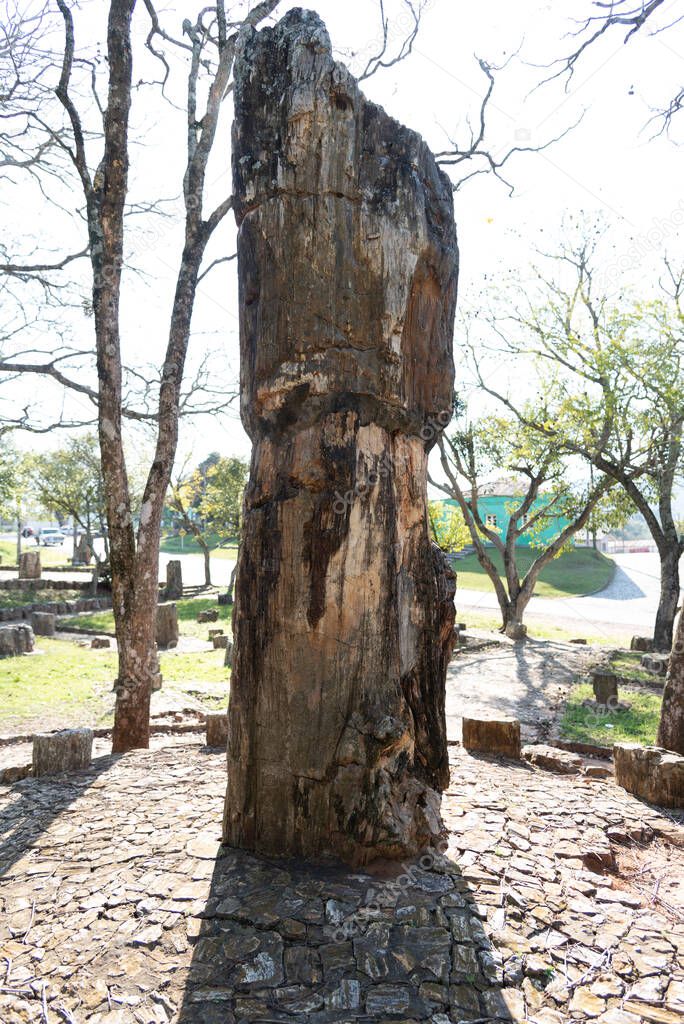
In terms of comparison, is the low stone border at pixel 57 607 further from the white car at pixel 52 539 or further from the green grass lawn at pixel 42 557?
the white car at pixel 52 539

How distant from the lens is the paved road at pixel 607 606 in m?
20.8

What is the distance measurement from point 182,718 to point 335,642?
17.7ft

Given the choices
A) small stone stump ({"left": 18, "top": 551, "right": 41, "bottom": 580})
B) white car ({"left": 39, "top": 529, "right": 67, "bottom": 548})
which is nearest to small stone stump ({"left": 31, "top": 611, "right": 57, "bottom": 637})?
small stone stump ({"left": 18, "top": 551, "right": 41, "bottom": 580})

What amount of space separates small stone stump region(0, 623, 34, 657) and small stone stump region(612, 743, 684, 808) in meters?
11.1

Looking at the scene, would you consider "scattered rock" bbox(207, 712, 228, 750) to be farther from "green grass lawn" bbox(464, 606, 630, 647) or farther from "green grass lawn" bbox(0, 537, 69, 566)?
"green grass lawn" bbox(0, 537, 69, 566)

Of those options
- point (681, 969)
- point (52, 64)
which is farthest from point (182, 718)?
point (52, 64)

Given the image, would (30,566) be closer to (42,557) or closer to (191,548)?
(42,557)

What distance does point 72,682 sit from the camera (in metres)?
10.7

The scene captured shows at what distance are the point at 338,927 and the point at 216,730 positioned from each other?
11.4 ft

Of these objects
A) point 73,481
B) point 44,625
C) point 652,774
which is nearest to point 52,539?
point 73,481

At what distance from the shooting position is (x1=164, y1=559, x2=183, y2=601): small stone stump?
936 inches

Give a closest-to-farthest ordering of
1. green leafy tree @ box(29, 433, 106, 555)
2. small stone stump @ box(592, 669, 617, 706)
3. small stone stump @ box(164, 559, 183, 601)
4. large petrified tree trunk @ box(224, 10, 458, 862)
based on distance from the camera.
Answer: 1. large petrified tree trunk @ box(224, 10, 458, 862)
2. small stone stump @ box(592, 669, 617, 706)
3. small stone stump @ box(164, 559, 183, 601)
4. green leafy tree @ box(29, 433, 106, 555)

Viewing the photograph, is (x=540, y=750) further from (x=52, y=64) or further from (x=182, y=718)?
(x=52, y=64)

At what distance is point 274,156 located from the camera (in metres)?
3.90
